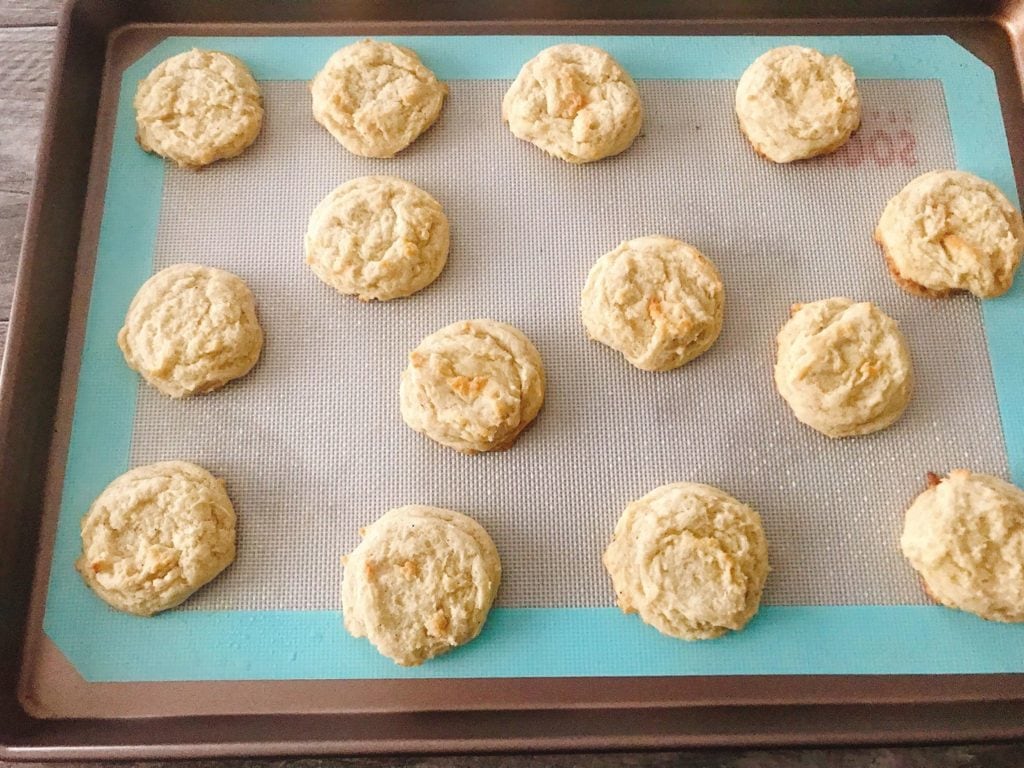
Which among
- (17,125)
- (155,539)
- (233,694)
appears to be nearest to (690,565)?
(233,694)

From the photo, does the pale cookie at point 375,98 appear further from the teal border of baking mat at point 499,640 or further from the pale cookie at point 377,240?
the teal border of baking mat at point 499,640

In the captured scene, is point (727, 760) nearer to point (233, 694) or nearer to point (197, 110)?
point (233, 694)

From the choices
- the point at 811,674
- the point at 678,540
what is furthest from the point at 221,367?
the point at 811,674

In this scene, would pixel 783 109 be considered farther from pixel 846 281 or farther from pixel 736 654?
pixel 736 654

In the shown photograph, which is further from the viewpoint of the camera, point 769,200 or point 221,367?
point 769,200

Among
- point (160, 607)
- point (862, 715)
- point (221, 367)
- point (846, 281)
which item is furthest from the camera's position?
point (846, 281)

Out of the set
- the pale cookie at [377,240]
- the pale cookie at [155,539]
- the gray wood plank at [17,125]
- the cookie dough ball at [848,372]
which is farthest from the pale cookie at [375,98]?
the cookie dough ball at [848,372]
